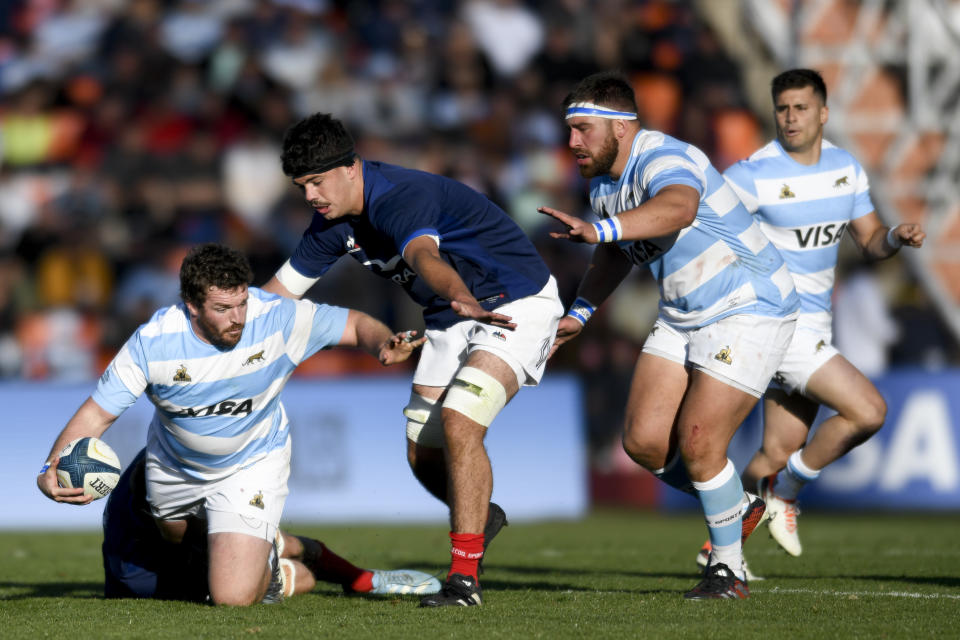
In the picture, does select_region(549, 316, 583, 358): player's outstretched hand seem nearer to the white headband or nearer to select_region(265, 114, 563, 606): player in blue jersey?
select_region(265, 114, 563, 606): player in blue jersey

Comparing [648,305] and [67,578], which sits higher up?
[648,305]

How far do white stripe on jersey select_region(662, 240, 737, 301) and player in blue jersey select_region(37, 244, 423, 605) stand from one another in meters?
1.40

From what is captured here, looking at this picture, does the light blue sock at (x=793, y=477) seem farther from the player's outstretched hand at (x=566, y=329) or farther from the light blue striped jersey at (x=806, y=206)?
the player's outstretched hand at (x=566, y=329)

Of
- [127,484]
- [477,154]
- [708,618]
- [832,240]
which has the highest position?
[477,154]

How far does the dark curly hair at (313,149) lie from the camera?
6227 millimetres

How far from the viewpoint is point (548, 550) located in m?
9.65

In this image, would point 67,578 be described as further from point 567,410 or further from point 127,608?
point 567,410

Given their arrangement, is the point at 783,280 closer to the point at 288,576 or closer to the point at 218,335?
the point at 218,335

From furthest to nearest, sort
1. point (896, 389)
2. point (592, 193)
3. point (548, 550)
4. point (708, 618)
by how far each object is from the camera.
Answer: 1. point (896, 389)
2. point (548, 550)
3. point (592, 193)
4. point (708, 618)

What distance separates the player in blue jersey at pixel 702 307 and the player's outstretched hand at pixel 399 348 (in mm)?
1146

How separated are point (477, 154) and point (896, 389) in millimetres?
5684

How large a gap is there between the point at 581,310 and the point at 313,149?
5.80ft

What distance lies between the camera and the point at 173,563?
682 centimetres

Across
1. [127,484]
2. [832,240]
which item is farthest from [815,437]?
[127,484]
